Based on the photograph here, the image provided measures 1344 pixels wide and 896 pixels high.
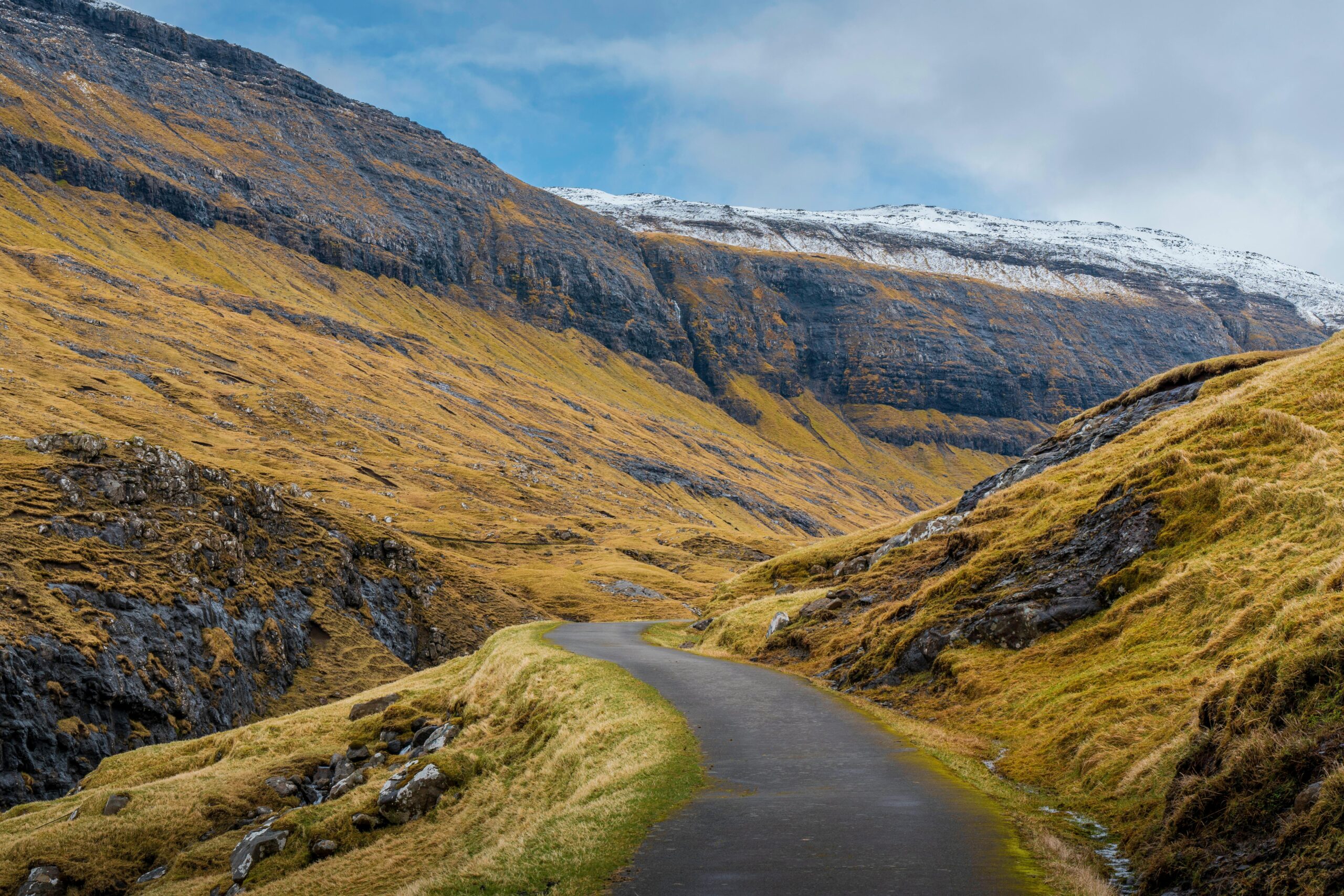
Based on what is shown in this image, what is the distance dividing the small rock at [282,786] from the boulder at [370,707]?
7250mm

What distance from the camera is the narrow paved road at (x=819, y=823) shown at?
34.8ft

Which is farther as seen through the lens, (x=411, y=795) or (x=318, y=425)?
(x=318, y=425)

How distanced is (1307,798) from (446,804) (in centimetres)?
1780

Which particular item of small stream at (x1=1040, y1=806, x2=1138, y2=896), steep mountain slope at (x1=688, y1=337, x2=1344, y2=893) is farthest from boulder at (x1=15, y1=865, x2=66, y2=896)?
steep mountain slope at (x1=688, y1=337, x2=1344, y2=893)

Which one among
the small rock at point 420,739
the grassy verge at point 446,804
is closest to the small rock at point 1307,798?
the grassy verge at point 446,804

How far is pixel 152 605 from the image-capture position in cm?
4012

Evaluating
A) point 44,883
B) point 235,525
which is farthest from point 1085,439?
point 235,525

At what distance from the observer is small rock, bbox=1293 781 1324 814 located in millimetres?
8828

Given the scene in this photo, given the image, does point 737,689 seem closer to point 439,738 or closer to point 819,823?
point 439,738

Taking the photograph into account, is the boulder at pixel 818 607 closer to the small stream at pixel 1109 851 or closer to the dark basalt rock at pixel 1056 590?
the dark basalt rock at pixel 1056 590

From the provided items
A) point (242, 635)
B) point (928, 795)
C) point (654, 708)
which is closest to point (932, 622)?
point (654, 708)

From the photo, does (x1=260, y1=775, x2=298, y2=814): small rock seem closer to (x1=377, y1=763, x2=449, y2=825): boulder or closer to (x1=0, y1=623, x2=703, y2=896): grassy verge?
(x1=0, y1=623, x2=703, y2=896): grassy verge

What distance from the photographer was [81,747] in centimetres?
3225

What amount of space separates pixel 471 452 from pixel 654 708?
148951 mm
